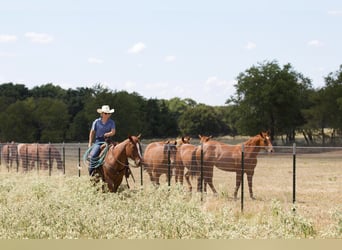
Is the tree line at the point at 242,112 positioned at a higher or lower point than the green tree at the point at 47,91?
lower

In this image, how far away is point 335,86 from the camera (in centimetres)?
6312

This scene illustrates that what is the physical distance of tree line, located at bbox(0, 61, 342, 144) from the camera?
6406 cm

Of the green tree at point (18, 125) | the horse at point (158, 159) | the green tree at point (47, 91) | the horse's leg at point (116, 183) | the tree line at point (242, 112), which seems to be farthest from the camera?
the green tree at point (47, 91)

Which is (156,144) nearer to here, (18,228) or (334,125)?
(18,228)

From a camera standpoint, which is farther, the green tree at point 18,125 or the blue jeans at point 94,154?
the green tree at point 18,125

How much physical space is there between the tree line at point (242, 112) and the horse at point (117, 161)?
47235mm

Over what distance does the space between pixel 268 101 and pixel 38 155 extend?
41599 millimetres

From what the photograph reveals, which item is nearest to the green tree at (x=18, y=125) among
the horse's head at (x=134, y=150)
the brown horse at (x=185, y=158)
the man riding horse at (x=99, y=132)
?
the brown horse at (x=185, y=158)

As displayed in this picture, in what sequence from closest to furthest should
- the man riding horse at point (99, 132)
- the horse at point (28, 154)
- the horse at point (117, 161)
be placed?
1. the horse at point (117, 161)
2. the man riding horse at point (99, 132)
3. the horse at point (28, 154)

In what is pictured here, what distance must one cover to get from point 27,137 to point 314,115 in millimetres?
39696

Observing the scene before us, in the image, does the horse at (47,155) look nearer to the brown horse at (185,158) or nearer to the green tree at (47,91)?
the brown horse at (185,158)

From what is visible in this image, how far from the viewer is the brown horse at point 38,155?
82.0ft

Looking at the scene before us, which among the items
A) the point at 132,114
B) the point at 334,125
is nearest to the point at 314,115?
the point at 334,125

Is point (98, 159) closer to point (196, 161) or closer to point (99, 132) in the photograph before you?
point (99, 132)
